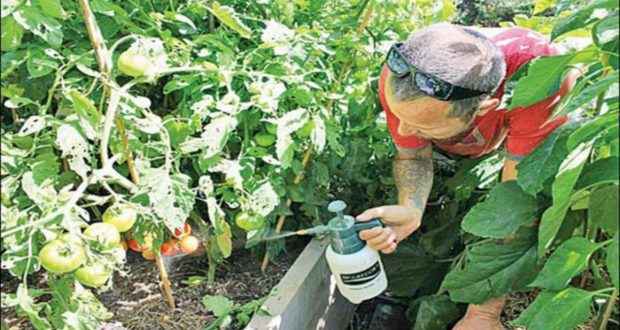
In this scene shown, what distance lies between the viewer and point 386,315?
191cm

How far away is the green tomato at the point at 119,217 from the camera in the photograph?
1.17m

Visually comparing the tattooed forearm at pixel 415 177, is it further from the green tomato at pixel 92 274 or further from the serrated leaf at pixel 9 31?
the serrated leaf at pixel 9 31

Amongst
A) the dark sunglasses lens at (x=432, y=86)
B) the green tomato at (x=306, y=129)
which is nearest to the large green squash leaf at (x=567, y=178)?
the dark sunglasses lens at (x=432, y=86)

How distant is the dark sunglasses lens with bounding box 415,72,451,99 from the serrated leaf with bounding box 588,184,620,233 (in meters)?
0.33

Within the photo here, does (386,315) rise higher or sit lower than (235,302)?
lower

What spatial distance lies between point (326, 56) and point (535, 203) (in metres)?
0.61

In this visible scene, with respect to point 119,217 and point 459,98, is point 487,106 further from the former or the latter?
point 119,217

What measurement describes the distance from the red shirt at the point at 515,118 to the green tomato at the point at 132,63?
56cm

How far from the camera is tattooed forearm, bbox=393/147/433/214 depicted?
1673 millimetres

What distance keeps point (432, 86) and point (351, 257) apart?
1.23 feet

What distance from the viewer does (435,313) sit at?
171 cm

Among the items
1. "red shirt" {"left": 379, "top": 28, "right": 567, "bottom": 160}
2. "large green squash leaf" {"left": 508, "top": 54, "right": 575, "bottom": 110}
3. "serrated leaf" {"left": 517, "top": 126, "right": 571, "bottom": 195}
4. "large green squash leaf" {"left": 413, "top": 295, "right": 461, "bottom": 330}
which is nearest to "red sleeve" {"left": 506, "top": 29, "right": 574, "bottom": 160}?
"red shirt" {"left": 379, "top": 28, "right": 567, "bottom": 160}

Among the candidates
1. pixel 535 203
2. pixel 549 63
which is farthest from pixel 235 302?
pixel 549 63

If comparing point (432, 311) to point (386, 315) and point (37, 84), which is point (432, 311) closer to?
point (386, 315)
